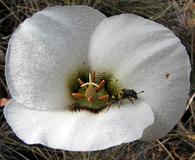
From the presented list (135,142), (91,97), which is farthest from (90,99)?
(135,142)

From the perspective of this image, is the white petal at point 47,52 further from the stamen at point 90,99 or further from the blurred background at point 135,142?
the blurred background at point 135,142

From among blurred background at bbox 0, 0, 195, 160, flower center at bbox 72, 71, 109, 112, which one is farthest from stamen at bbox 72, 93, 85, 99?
blurred background at bbox 0, 0, 195, 160

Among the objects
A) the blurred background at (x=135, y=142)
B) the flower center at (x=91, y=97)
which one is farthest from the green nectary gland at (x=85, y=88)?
the blurred background at (x=135, y=142)

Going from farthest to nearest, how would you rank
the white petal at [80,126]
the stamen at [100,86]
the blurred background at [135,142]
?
1. the blurred background at [135,142]
2. the stamen at [100,86]
3. the white petal at [80,126]

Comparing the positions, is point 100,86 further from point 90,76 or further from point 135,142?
point 135,142

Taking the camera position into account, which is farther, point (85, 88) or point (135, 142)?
point (135, 142)

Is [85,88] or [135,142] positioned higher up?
[85,88]

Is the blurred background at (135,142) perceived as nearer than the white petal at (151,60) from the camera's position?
No
